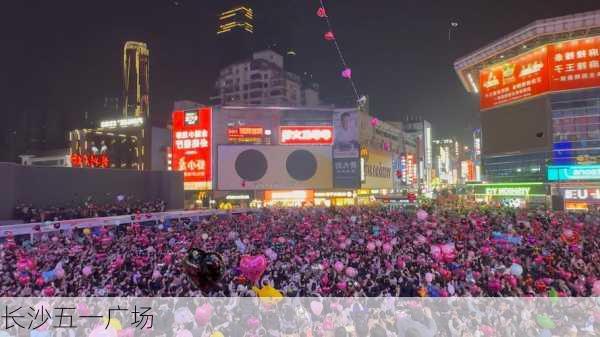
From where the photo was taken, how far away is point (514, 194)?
4616cm

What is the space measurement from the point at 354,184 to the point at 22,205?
4118 centimetres

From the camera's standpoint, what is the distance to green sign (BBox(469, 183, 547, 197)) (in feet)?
143

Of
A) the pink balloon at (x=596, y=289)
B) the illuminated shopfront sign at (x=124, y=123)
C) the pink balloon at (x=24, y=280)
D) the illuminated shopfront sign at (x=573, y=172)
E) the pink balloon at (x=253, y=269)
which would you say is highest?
the illuminated shopfront sign at (x=124, y=123)

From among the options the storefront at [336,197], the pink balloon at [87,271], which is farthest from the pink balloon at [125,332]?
the storefront at [336,197]

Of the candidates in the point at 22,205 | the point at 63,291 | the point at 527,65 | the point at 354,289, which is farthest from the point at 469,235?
the point at 527,65

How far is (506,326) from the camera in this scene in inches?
304

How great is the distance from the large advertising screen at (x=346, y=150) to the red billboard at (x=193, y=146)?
17908mm

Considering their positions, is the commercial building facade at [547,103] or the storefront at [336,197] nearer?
the commercial building facade at [547,103]

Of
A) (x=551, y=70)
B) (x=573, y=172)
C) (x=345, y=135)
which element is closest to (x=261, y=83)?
(x=345, y=135)

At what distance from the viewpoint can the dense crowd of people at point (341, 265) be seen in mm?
9953

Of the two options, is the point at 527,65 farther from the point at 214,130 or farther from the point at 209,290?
the point at 209,290

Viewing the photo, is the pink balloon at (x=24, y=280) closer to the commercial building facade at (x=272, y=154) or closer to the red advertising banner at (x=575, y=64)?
the commercial building facade at (x=272, y=154)

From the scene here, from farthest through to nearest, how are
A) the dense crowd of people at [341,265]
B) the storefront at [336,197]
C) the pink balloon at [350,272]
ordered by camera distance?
1. the storefront at [336,197]
2. the pink balloon at [350,272]
3. the dense crowd of people at [341,265]

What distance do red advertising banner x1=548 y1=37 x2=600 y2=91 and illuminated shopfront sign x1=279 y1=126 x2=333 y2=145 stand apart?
2829cm
